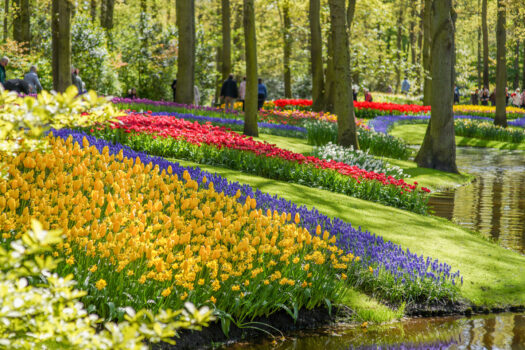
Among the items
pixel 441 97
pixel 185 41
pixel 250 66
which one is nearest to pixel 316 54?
pixel 185 41

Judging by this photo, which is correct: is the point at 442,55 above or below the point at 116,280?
above

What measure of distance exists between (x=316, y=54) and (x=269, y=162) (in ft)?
49.5

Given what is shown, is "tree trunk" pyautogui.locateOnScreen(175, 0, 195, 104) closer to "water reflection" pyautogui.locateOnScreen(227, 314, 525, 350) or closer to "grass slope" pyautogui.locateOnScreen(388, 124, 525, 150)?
"grass slope" pyautogui.locateOnScreen(388, 124, 525, 150)

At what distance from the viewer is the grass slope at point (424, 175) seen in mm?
13417

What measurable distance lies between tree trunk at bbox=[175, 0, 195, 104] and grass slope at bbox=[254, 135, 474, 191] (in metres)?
4.83

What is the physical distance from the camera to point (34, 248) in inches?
84.4

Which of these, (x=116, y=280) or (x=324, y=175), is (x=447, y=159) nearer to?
(x=324, y=175)

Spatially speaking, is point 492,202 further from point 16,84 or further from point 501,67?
point 501,67

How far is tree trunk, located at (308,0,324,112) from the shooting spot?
24.0 metres

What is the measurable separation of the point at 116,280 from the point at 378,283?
275 centimetres

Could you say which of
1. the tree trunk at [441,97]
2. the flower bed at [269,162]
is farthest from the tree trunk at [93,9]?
the flower bed at [269,162]

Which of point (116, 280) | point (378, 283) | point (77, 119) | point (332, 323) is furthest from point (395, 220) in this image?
point (77, 119)

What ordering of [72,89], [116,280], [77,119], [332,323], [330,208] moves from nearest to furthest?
[72,89]
[77,119]
[116,280]
[332,323]
[330,208]

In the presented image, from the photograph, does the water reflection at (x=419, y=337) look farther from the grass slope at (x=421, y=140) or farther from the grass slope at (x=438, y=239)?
the grass slope at (x=421, y=140)
